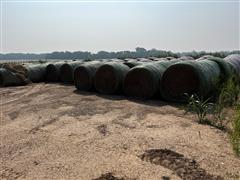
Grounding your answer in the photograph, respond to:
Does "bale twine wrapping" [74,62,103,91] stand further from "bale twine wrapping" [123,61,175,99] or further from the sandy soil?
the sandy soil

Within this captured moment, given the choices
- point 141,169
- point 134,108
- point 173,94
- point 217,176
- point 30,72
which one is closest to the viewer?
point 217,176

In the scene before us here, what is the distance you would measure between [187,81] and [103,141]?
4.68 meters

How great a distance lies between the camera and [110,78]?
12320 millimetres

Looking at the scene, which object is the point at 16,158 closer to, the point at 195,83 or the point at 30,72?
the point at 195,83

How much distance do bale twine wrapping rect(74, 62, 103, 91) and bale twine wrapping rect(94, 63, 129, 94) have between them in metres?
0.58

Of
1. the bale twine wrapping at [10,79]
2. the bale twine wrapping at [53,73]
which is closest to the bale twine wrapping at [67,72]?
the bale twine wrapping at [53,73]

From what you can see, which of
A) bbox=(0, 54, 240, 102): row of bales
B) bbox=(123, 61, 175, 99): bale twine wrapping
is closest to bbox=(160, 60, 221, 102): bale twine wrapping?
bbox=(0, 54, 240, 102): row of bales

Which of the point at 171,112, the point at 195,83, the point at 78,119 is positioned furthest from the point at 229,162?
the point at 195,83

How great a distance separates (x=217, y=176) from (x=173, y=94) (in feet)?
19.2

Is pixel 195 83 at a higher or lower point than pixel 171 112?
higher

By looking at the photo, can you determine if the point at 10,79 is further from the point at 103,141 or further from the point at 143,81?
the point at 103,141

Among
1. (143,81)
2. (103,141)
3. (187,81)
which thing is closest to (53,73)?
(143,81)

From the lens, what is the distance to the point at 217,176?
455cm

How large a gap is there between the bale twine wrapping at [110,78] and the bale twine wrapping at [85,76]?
0.58 meters
